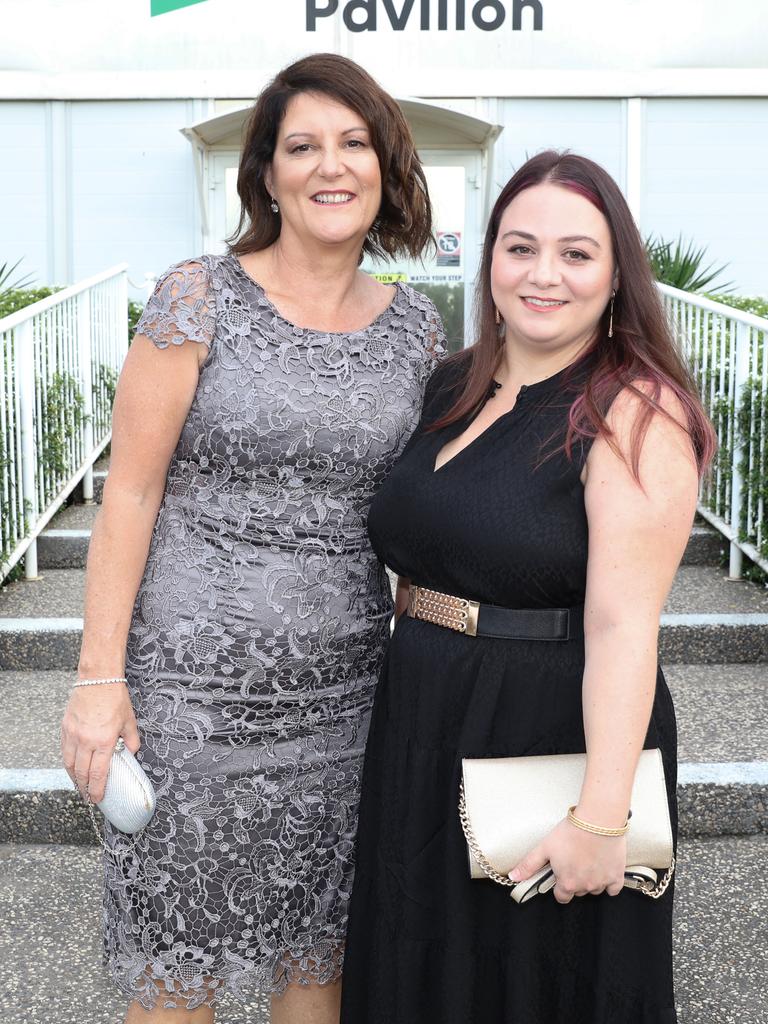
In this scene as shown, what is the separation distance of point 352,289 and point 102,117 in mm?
8822

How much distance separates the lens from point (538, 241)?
2.06 m

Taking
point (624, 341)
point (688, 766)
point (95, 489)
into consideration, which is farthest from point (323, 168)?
point (95, 489)

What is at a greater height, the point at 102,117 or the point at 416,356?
the point at 102,117

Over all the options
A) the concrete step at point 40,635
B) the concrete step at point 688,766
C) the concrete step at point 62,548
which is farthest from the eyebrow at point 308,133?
the concrete step at point 62,548

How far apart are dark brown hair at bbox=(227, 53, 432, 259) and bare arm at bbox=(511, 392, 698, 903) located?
86 cm

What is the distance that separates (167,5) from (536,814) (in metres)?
9.83

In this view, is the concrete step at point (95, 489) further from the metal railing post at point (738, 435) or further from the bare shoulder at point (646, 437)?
the bare shoulder at point (646, 437)

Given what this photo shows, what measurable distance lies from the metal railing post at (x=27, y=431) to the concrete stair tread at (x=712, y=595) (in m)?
3.09

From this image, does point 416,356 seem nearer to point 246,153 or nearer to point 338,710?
point 246,153

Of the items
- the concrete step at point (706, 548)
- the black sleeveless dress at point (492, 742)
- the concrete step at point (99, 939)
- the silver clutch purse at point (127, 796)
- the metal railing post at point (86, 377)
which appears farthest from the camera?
the metal railing post at point (86, 377)

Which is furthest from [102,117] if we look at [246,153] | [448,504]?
[448,504]

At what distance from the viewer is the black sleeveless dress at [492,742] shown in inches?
78.5

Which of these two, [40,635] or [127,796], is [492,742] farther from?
[40,635]

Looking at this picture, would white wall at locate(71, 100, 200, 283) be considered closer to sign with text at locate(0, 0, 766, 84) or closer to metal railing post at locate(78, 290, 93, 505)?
sign with text at locate(0, 0, 766, 84)
